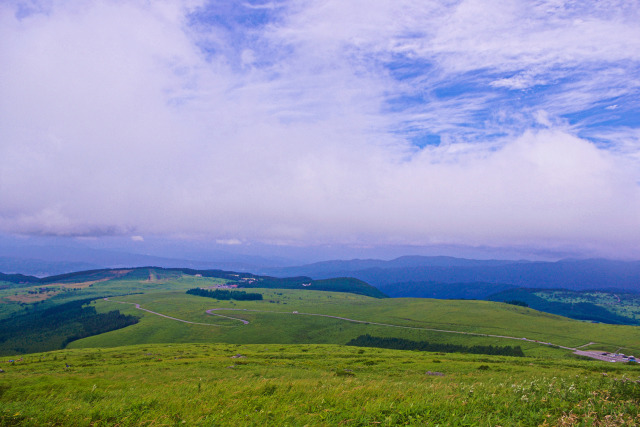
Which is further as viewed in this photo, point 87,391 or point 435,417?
point 87,391

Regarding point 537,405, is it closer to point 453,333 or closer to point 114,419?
point 114,419

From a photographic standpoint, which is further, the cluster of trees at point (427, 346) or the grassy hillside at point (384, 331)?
the grassy hillside at point (384, 331)

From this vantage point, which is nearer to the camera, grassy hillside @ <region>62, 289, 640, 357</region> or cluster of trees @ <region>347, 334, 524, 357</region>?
cluster of trees @ <region>347, 334, 524, 357</region>

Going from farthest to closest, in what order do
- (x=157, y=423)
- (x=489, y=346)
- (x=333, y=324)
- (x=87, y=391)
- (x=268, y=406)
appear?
(x=333, y=324) < (x=489, y=346) < (x=87, y=391) < (x=268, y=406) < (x=157, y=423)

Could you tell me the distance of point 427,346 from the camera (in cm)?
13525

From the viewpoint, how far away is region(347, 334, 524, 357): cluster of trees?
114 meters

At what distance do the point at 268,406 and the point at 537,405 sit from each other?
12.1 meters

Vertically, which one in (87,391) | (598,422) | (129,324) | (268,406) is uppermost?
(598,422)

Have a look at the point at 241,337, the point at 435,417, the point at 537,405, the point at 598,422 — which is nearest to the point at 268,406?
the point at 435,417

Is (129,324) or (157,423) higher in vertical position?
(157,423)

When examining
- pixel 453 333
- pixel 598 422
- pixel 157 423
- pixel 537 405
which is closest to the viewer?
pixel 598 422

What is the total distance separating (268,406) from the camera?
15.1m

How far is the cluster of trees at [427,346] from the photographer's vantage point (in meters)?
114

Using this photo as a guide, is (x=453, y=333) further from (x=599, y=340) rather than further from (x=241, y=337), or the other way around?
(x=241, y=337)
